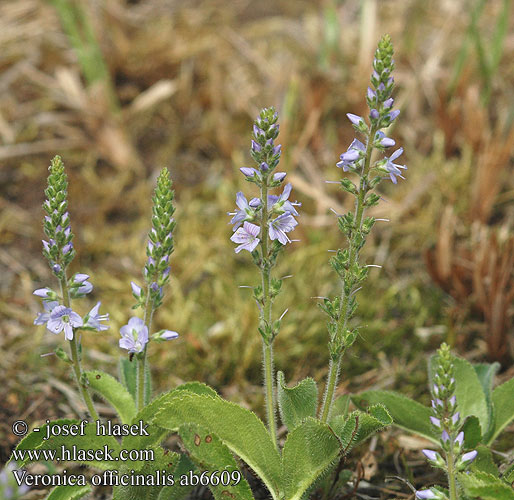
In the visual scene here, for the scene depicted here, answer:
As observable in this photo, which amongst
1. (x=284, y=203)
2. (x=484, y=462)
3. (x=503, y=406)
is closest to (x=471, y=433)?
(x=484, y=462)

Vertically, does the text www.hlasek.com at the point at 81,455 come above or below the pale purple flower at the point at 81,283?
below

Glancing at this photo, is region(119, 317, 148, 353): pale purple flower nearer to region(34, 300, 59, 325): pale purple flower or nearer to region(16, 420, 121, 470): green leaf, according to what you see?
region(34, 300, 59, 325): pale purple flower

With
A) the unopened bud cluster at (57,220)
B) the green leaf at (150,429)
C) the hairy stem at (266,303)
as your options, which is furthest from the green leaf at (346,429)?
the unopened bud cluster at (57,220)

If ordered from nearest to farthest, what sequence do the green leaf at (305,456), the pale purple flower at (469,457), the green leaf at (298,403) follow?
the pale purple flower at (469,457), the green leaf at (305,456), the green leaf at (298,403)

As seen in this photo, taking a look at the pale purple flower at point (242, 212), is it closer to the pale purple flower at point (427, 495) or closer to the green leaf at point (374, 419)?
the green leaf at point (374, 419)

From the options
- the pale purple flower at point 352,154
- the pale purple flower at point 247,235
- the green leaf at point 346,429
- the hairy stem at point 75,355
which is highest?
the pale purple flower at point 352,154

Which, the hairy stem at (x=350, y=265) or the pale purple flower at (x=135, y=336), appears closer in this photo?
the hairy stem at (x=350, y=265)

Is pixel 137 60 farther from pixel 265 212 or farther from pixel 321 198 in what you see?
pixel 265 212

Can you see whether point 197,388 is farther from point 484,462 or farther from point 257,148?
point 484,462
